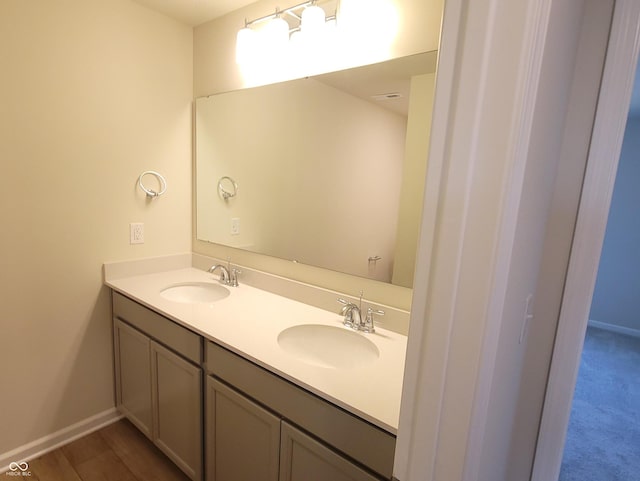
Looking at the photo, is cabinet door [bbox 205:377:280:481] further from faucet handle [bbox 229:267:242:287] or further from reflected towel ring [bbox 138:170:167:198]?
reflected towel ring [bbox 138:170:167:198]

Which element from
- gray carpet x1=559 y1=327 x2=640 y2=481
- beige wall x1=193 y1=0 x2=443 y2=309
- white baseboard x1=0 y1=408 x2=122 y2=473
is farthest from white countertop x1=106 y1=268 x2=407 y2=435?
gray carpet x1=559 y1=327 x2=640 y2=481

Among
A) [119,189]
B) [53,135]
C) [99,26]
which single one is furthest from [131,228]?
[99,26]

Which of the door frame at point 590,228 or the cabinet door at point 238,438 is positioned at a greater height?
the door frame at point 590,228

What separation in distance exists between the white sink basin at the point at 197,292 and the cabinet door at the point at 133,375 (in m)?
0.28

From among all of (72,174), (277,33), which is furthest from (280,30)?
(72,174)

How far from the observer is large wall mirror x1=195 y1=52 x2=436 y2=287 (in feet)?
4.53

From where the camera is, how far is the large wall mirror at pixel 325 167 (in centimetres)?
138

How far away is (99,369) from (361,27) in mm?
2209

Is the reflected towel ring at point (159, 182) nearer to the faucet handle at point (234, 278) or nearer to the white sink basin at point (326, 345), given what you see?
the faucet handle at point (234, 278)

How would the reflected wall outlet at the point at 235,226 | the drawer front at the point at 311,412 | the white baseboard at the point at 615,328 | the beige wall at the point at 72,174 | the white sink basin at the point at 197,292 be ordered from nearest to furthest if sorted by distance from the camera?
the drawer front at the point at 311,412 → the beige wall at the point at 72,174 → the white sink basin at the point at 197,292 → the reflected wall outlet at the point at 235,226 → the white baseboard at the point at 615,328

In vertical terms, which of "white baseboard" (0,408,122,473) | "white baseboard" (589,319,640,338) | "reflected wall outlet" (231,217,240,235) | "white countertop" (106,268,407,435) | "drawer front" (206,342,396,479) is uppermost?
"reflected wall outlet" (231,217,240,235)

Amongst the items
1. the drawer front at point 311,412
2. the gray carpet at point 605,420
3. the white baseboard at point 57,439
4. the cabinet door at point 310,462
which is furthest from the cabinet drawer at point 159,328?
the gray carpet at point 605,420

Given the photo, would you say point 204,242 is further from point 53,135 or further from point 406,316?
point 406,316

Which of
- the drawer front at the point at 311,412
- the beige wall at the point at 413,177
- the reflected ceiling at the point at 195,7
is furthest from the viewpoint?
the reflected ceiling at the point at 195,7
